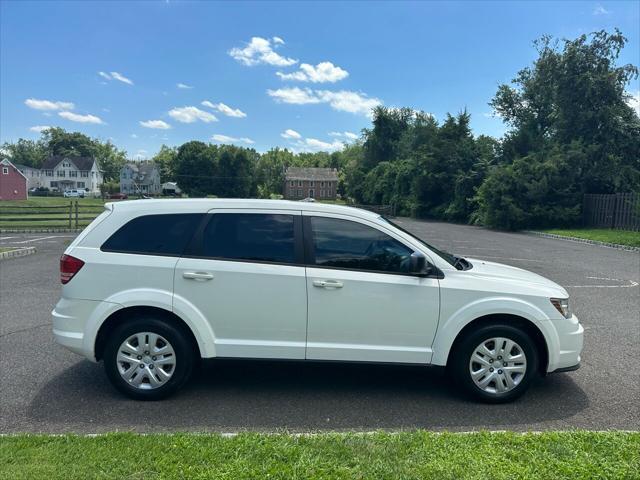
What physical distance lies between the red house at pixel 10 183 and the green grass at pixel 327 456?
222ft

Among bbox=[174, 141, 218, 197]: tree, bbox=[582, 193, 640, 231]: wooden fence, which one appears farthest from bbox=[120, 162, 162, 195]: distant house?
bbox=[582, 193, 640, 231]: wooden fence

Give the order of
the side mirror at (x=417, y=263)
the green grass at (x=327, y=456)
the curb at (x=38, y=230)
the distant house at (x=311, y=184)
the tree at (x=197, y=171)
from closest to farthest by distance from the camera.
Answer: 1. the green grass at (x=327, y=456)
2. the side mirror at (x=417, y=263)
3. the curb at (x=38, y=230)
4. the tree at (x=197, y=171)
5. the distant house at (x=311, y=184)

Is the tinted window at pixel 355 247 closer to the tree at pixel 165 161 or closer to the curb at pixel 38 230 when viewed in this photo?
the curb at pixel 38 230

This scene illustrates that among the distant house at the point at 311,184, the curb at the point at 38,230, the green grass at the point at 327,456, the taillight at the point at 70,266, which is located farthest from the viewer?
the distant house at the point at 311,184

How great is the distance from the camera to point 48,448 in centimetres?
308

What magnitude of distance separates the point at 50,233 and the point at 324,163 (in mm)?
110565

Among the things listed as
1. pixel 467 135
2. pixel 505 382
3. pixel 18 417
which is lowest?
pixel 18 417

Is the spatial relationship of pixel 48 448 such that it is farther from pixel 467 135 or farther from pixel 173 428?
pixel 467 135

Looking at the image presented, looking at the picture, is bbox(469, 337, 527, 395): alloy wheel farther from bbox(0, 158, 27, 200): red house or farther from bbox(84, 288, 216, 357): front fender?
bbox(0, 158, 27, 200): red house

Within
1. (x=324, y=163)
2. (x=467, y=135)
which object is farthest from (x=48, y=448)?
(x=324, y=163)

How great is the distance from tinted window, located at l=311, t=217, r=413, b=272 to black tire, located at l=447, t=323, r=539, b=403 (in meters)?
0.88

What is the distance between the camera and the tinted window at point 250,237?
416 centimetres

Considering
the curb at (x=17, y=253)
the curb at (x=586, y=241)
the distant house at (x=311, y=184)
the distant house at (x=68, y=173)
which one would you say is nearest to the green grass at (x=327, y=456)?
the curb at (x=17, y=253)

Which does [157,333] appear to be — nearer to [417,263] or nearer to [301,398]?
[301,398]
